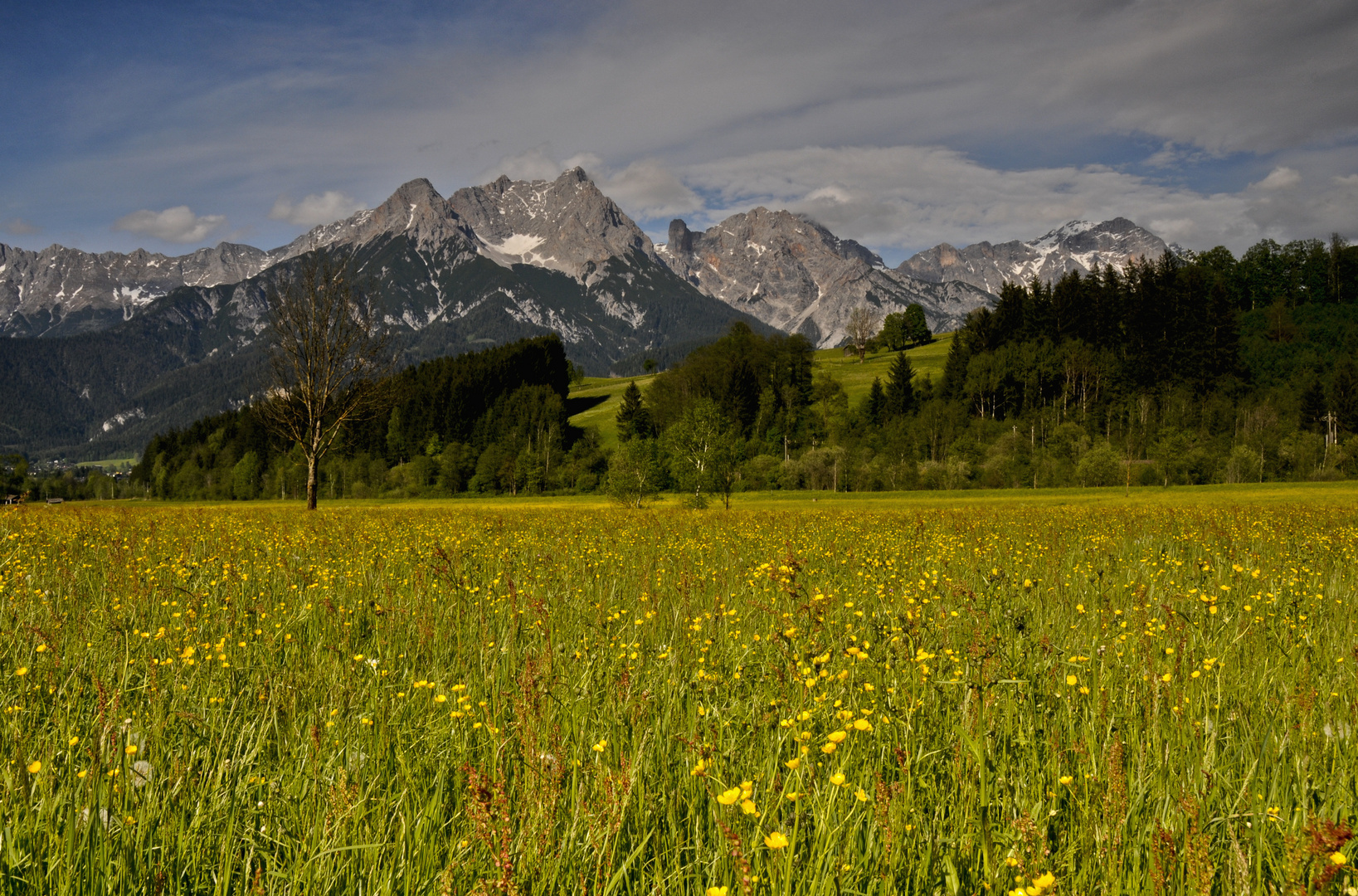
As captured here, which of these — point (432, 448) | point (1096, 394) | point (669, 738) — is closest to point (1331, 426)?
point (1096, 394)

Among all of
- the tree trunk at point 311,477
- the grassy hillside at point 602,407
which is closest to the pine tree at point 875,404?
the grassy hillside at point 602,407

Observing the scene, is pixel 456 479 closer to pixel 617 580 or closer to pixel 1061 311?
pixel 617 580

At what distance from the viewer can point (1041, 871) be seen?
225cm

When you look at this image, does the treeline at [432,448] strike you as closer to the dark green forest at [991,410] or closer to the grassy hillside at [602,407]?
the dark green forest at [991,410]

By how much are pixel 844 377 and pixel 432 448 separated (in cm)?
9029

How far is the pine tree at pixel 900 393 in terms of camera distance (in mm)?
117244

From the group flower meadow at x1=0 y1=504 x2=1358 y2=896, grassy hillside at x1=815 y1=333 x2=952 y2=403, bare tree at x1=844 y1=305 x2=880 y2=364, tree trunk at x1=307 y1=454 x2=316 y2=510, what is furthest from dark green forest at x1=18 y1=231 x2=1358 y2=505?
flower meadow at x1=0 y1=504 x2=1358 y2=896

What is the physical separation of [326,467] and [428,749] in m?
108

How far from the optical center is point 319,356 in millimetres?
36031

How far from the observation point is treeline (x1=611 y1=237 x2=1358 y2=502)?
267ft

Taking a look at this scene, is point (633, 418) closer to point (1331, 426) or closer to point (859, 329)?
point (859, 329)

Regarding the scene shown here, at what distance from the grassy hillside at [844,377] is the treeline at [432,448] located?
41.3 ft

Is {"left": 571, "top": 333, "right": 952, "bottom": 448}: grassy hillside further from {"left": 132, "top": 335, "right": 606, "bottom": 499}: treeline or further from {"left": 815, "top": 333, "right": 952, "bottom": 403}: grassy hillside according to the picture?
{"left": 132, "top": 335, "right": 606, "bottom": 499}: treeline

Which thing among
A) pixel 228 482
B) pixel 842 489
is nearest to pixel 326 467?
pixel 228 482
